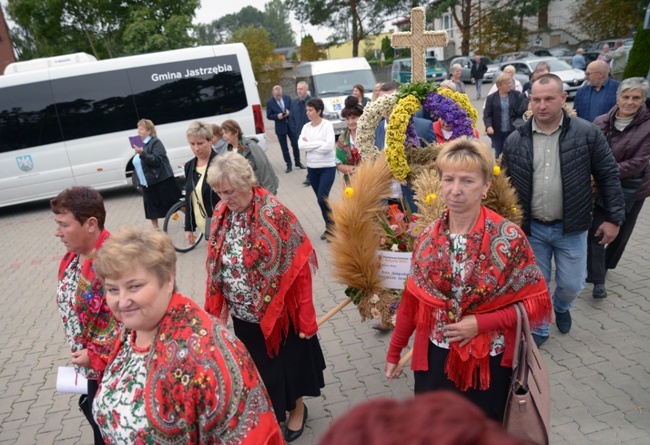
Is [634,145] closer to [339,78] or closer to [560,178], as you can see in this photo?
[560,178]

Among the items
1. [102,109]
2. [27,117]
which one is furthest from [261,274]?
[27,117]

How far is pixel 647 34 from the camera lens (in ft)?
36.8

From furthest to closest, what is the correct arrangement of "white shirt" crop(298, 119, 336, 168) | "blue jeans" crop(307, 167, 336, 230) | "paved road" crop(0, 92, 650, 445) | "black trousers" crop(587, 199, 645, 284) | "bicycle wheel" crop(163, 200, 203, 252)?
"bicycle wheel" crop(163, 200, 203, 252) < "blue jeans" crop(307, 167, 336, 230) < "white shirt" crop(298, 119, 336, 168) < "black trousers" crop(587, 199, 645, 284) < "paved road" crop(0, 92, 650, 445)

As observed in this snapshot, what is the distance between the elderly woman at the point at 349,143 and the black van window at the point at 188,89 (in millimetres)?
6208

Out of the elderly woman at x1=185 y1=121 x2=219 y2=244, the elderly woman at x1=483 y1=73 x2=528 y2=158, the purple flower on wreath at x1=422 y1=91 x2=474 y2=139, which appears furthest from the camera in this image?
the elderly woman at x1=483 y1=73 x2=528 y2=158

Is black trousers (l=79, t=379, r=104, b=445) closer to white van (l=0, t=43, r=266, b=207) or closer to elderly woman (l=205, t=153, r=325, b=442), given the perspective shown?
elderly woman (l=205, t=153, r=325, b=442)

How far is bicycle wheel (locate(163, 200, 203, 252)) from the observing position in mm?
7922

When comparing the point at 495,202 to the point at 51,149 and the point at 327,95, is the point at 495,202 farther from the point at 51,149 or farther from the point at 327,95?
the point at 327,95

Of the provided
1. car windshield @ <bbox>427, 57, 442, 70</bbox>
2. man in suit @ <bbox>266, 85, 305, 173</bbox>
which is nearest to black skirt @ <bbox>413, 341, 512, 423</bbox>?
man in suit @ <bbox>266, 85, 305, 173</bbox>

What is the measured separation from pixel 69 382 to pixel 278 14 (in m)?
119

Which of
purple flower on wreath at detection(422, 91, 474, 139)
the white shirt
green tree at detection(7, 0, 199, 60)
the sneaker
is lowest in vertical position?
the sneaker

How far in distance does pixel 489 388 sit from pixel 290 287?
1.33 meters

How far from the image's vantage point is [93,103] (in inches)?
445

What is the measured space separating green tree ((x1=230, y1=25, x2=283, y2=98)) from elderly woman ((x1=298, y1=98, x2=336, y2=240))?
22333mm
